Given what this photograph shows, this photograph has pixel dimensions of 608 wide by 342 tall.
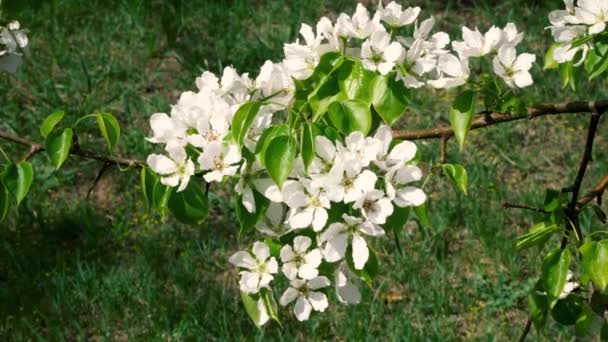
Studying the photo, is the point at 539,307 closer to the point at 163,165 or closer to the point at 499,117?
the point at 499,117

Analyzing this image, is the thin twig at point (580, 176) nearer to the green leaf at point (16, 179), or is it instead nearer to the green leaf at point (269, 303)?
the green leaf at point (269, 303)

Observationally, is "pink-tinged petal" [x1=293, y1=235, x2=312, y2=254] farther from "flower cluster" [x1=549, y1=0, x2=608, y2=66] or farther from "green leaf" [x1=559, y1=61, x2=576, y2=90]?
"green leaf" [x1=559, y1=61, x2=576, y2=90]

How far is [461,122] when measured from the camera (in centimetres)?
140

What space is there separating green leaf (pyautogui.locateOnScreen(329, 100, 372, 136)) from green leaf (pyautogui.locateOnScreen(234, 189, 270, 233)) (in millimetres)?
159

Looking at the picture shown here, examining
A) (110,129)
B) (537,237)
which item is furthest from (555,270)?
(110,129)

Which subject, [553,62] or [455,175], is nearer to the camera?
[455,175]

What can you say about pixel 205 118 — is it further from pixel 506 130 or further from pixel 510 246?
pixel 506 130

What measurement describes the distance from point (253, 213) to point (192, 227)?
2231 millimetres

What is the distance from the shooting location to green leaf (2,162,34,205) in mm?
1433

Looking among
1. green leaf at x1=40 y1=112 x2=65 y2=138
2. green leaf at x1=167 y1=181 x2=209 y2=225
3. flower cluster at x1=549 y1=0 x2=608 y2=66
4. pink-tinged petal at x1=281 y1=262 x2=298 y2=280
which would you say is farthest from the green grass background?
flower cluster at x1=549 y1=0 x2=608 y2=66

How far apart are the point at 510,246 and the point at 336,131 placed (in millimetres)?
2181

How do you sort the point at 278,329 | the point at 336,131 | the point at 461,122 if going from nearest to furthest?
1. the point at 336,131
2. the point at 461,122
3. the point at 278,329

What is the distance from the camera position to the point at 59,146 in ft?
4.75

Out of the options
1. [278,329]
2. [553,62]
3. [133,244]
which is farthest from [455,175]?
[133,244]
